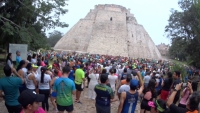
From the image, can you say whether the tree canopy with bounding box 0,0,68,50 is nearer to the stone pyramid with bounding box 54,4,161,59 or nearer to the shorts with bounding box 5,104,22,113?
the shorts with bounding box 5,104,22,113

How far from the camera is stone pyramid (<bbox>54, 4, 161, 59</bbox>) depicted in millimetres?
43812

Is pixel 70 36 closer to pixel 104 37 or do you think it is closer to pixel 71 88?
pixel 104 37

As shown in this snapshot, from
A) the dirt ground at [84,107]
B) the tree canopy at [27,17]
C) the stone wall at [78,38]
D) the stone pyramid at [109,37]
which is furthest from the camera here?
the stone wall at [78,38]

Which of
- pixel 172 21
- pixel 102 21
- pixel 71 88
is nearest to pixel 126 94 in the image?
pixel 71 88

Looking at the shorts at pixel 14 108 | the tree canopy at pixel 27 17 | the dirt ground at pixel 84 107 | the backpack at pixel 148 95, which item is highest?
the tree canopy at pixel 27 17

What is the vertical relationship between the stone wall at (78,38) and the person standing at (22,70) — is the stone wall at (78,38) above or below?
above

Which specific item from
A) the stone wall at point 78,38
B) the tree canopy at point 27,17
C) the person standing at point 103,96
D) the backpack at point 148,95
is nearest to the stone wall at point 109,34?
the stone wall at point 78,38

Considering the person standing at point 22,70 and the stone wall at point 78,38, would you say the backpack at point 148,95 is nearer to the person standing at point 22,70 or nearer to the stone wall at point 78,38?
the person standing at point 22,70

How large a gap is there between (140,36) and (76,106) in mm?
43942

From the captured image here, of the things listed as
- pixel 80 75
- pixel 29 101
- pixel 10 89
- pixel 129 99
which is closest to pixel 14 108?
pixel 10 89

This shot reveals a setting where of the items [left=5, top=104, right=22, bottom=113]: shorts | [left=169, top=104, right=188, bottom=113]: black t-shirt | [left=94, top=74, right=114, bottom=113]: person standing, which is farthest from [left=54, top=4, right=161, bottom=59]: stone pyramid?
[left=169, top=104, right=188, bottom=113]: black t-shirt

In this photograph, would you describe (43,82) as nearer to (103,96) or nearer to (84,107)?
(103,96)

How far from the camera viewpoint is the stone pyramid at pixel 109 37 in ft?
144

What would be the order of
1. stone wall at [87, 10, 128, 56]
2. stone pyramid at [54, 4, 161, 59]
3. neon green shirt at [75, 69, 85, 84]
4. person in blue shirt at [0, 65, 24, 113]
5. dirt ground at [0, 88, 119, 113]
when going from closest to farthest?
person in blue shirt at [0, 65, 24, 113] → dirt ground at [0, 88, 119, 113] → neon green shirt at [75, 69, 85, 84] → stone wall at [87, 10, 128, 56] → stone pyramid at [54, 4, 161, 59]
